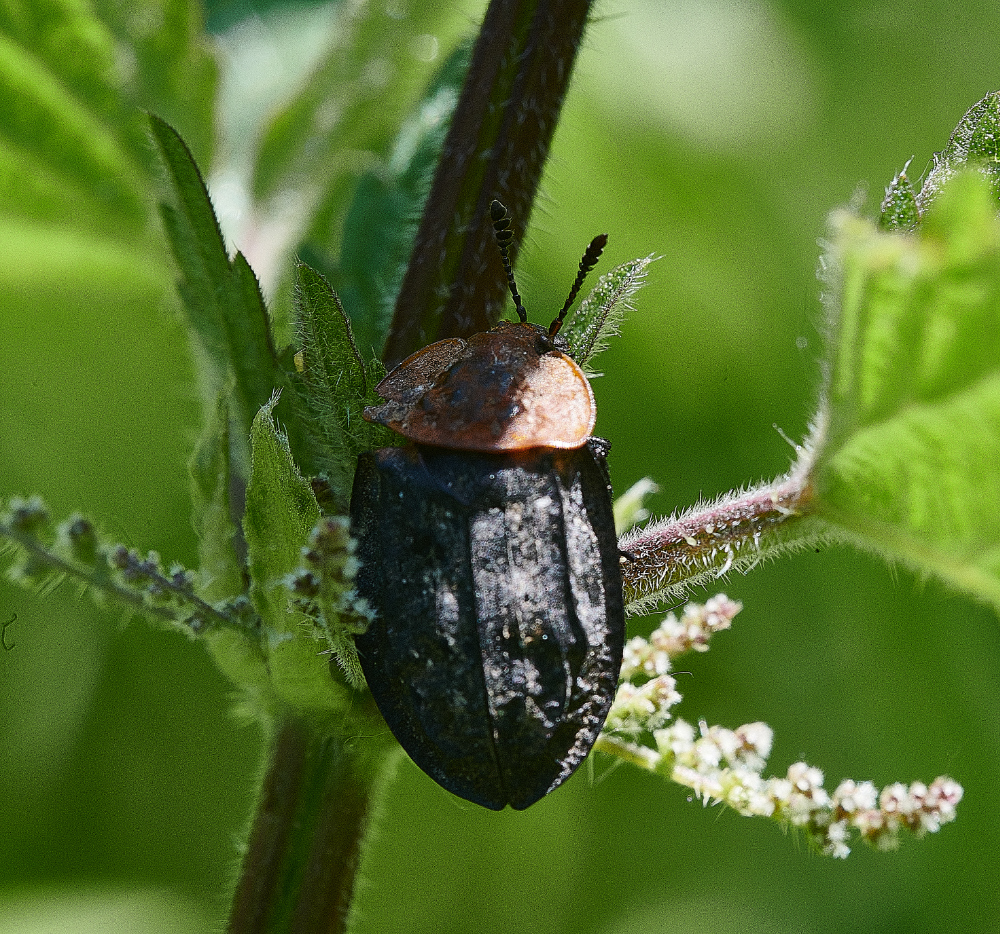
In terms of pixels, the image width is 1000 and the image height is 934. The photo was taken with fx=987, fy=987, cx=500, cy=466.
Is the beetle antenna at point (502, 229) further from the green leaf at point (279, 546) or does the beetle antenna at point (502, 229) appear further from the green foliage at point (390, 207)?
the green leaf at point (279, 546)

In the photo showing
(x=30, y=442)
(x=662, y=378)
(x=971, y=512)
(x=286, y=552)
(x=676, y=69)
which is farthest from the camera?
(x=676, y=69)

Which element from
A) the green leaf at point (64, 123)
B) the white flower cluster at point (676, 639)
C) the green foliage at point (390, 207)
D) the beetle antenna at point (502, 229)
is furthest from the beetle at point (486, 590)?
the green leaf at point (64, 123)

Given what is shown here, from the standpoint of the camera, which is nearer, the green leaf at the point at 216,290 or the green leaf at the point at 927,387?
the green leaf at the point at 927,387

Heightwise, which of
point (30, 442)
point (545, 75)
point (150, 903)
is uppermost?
point (545, 75)

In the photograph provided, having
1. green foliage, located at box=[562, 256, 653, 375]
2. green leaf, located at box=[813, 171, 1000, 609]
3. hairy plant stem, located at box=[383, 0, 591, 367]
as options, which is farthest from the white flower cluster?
hairy plant stem, located at box=[383, 0, 591, 367]

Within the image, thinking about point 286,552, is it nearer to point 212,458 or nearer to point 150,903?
point 212,458

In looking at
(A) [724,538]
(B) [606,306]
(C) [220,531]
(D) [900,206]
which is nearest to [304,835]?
(C) [220,531]

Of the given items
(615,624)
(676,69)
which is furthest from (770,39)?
(615,624)
